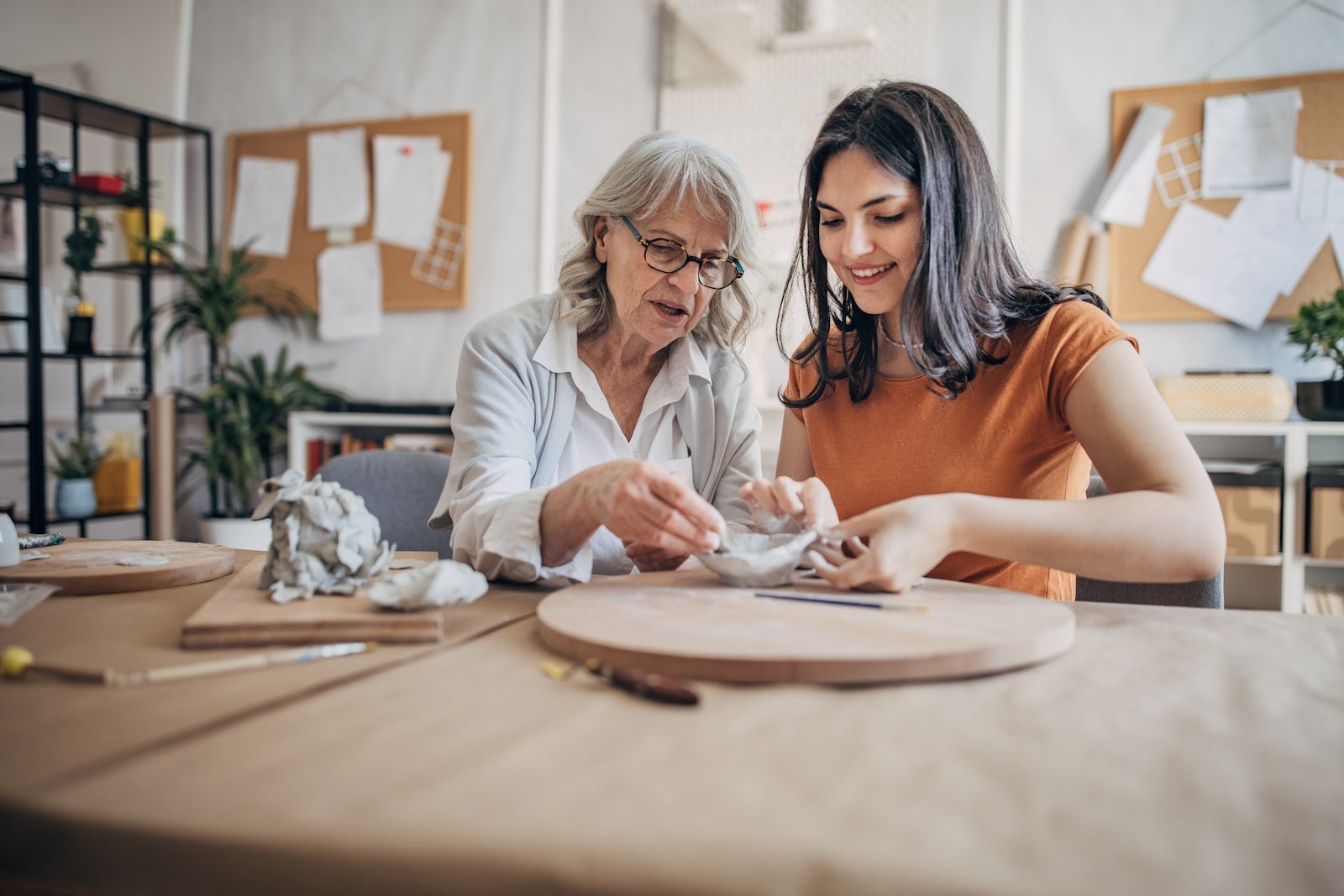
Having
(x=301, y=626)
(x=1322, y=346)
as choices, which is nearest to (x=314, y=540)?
(x=301, y=626)

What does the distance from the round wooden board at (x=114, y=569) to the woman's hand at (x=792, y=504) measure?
29.3 inches

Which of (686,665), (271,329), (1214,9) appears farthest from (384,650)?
(271,329)

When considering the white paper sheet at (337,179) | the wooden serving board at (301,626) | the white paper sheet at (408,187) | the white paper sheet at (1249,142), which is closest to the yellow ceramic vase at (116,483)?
the white paper sheet at (337,179)

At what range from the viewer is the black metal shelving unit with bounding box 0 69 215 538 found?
3.58 m

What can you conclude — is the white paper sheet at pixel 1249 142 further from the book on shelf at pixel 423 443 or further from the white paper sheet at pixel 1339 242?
the book on shelf at pixel 423 443

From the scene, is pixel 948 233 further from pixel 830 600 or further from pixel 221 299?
pixel 221 299

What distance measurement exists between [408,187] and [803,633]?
375 cm

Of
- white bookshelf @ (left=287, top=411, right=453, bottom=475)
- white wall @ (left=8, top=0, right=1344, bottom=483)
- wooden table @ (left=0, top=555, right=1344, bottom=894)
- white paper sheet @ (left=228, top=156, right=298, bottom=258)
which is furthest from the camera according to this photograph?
white paper sheet @ (left=228, top=156, right=298, bottom=258)

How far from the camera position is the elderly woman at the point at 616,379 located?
4.27 feet

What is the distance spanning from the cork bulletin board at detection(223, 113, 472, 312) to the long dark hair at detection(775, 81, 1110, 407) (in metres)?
2.81

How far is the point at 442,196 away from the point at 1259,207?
10.3ft

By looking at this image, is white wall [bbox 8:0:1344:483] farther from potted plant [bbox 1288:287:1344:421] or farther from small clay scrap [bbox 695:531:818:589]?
small clay scrap [bbox 695:531:818:589]

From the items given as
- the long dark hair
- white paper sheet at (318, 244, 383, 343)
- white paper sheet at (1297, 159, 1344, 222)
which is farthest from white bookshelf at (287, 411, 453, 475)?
white paper sheet at (1297, 159, 1344, 222)

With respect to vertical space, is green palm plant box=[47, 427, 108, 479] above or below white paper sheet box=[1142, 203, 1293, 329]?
below
